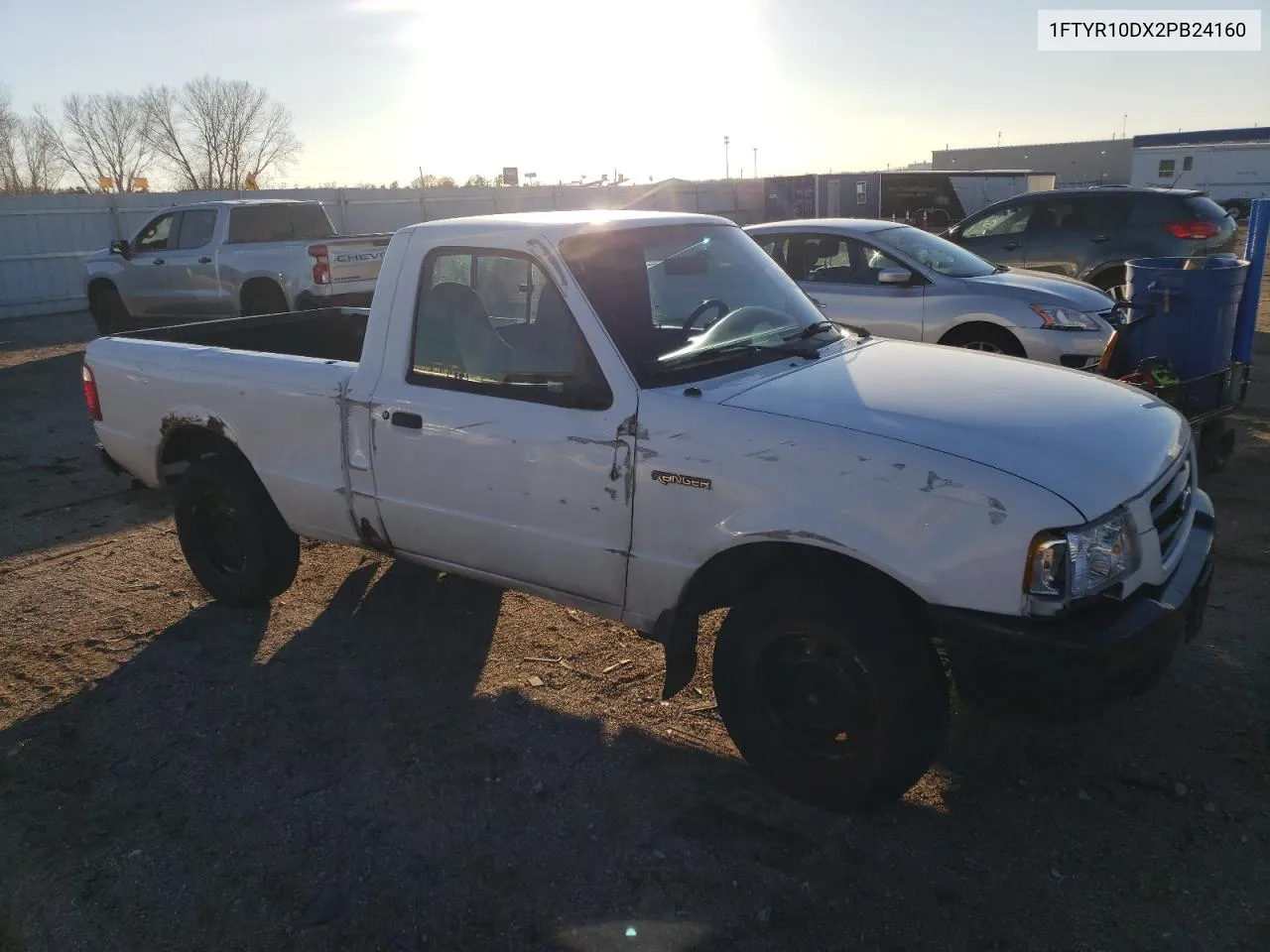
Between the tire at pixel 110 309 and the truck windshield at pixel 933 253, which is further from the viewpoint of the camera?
the tire at pixel 110 309

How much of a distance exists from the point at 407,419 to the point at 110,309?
1310cm

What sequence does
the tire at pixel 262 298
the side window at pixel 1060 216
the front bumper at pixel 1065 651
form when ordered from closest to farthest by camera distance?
the front bumper at pixel 1065 651, the side window at pixel 1060 216, the tire at pixel 262 298

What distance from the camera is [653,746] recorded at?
11.7ft

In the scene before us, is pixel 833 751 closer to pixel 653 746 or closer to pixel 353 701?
pixel 653 746

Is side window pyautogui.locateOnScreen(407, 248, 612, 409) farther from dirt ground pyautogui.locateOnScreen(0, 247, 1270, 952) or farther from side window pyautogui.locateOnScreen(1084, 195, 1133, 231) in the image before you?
side window pyautogui.locateOnScreen(1084, 195, 1133, 231)

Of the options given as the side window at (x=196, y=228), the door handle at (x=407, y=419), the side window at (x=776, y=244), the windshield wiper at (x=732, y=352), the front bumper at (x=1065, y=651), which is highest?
the side window at (x=196, y=228)

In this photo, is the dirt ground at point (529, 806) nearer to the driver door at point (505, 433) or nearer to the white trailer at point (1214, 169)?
the driver door at point (505, 433)

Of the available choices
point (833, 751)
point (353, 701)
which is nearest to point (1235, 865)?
point (833, 751)

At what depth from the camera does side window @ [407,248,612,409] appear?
11.1 ft

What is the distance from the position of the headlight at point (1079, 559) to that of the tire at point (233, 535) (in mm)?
3550

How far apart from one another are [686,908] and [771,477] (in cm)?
131

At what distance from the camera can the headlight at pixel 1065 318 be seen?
716 centimetres

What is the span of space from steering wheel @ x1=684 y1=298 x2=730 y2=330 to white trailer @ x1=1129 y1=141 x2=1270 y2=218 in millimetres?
38531

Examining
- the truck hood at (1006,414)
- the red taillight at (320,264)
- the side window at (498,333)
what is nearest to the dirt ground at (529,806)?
the truck hood at (1006,414)
